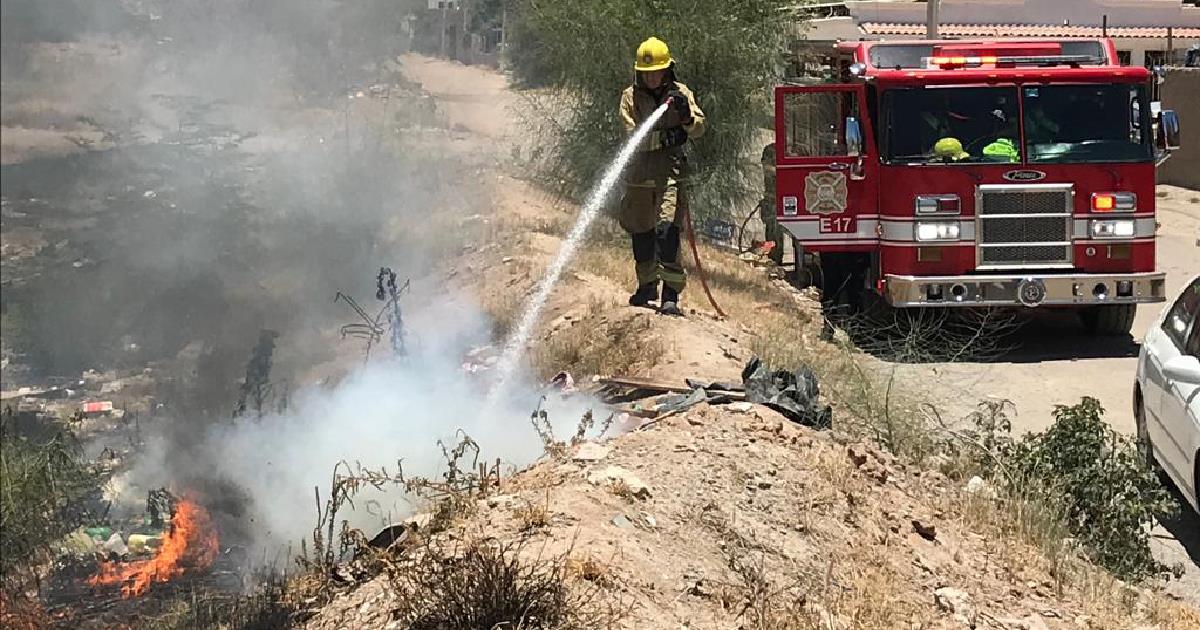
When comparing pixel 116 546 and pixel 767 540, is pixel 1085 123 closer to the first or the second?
pixel 767 540

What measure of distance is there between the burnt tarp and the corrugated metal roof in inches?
878

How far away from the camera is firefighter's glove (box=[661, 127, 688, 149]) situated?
8.68 meters

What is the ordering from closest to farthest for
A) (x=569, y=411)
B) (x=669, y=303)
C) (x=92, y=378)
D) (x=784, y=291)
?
(x=92, y=378) → (x=569, y=411) → (x=669, y=303) → (x=784, y=291)

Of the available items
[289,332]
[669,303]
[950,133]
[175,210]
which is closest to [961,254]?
[950,133]

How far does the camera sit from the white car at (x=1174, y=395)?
6.09 meters

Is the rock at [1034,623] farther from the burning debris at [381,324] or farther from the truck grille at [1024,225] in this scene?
the truck grille at [1024,225]

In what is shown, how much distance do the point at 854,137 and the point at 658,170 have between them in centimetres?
226

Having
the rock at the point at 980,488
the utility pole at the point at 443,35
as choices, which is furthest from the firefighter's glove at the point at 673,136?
the rock at the point at 980,488

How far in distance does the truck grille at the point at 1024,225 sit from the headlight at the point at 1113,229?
211 mm

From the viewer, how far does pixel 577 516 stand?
4609 millimetres

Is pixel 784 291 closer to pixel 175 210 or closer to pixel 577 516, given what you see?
pixel 175 210

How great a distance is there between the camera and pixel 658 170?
29.1 ft

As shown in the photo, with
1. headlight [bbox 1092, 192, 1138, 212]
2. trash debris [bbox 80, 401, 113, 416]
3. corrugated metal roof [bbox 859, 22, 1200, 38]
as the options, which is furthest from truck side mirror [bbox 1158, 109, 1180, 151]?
corrugated metal roof [bbox 859, 22, 1200, 38]

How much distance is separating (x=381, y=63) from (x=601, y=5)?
4.39 metres
